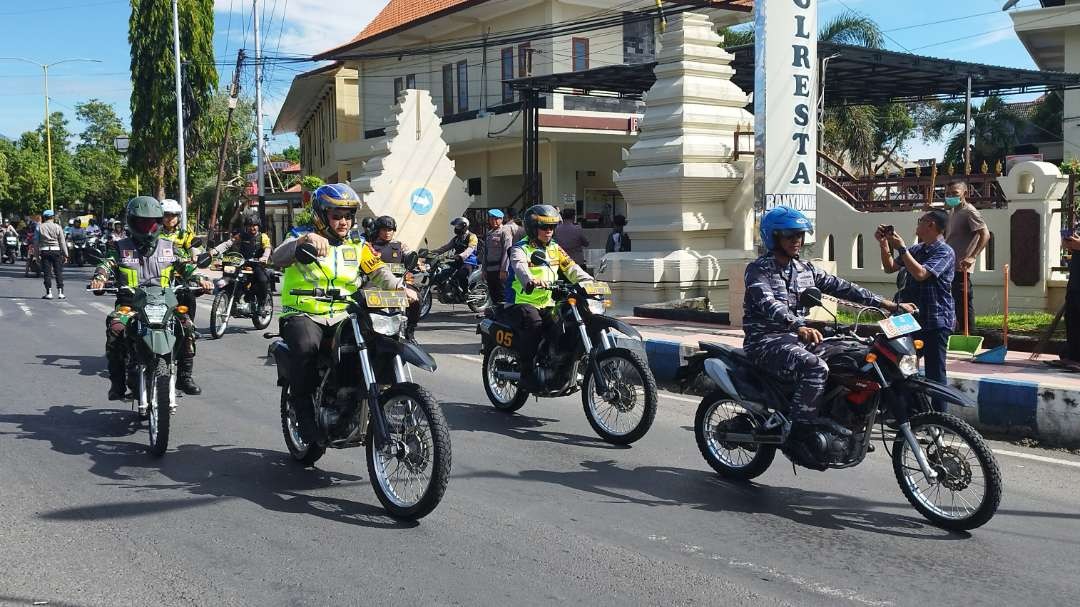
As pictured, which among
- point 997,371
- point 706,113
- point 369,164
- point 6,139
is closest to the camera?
point 997,371

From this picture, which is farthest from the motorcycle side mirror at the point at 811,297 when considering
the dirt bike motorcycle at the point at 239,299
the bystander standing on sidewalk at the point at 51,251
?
the bystander standing on sidewalk at the point at 51,251

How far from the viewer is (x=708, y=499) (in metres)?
5.75

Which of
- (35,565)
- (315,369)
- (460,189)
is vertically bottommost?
(35,565)

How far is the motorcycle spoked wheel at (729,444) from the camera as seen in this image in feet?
19.8

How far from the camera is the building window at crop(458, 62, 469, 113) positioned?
106ft

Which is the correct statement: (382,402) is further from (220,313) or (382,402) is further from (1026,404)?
(220,313)

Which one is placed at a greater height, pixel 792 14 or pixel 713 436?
pixel 792 14

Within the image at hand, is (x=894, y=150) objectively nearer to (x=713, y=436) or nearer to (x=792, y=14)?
(x=792, y=14)

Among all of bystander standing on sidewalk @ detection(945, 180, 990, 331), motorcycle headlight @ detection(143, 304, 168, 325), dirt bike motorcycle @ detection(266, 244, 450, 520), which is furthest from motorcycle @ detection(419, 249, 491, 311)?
dirt bike motorcycle @ detection(266, 244, 450, 520)

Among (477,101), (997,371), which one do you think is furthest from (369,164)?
(997,371)

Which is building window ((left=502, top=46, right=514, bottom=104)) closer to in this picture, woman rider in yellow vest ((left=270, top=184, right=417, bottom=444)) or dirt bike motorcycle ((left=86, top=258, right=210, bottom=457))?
dirt bike motorcycle ((left=86, top=258, right=210, bottom=457))

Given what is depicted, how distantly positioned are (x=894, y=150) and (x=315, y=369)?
36.2 metres

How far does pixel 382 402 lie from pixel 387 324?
44 centimetres

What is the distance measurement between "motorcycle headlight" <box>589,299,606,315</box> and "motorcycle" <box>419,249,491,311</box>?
348 inches
